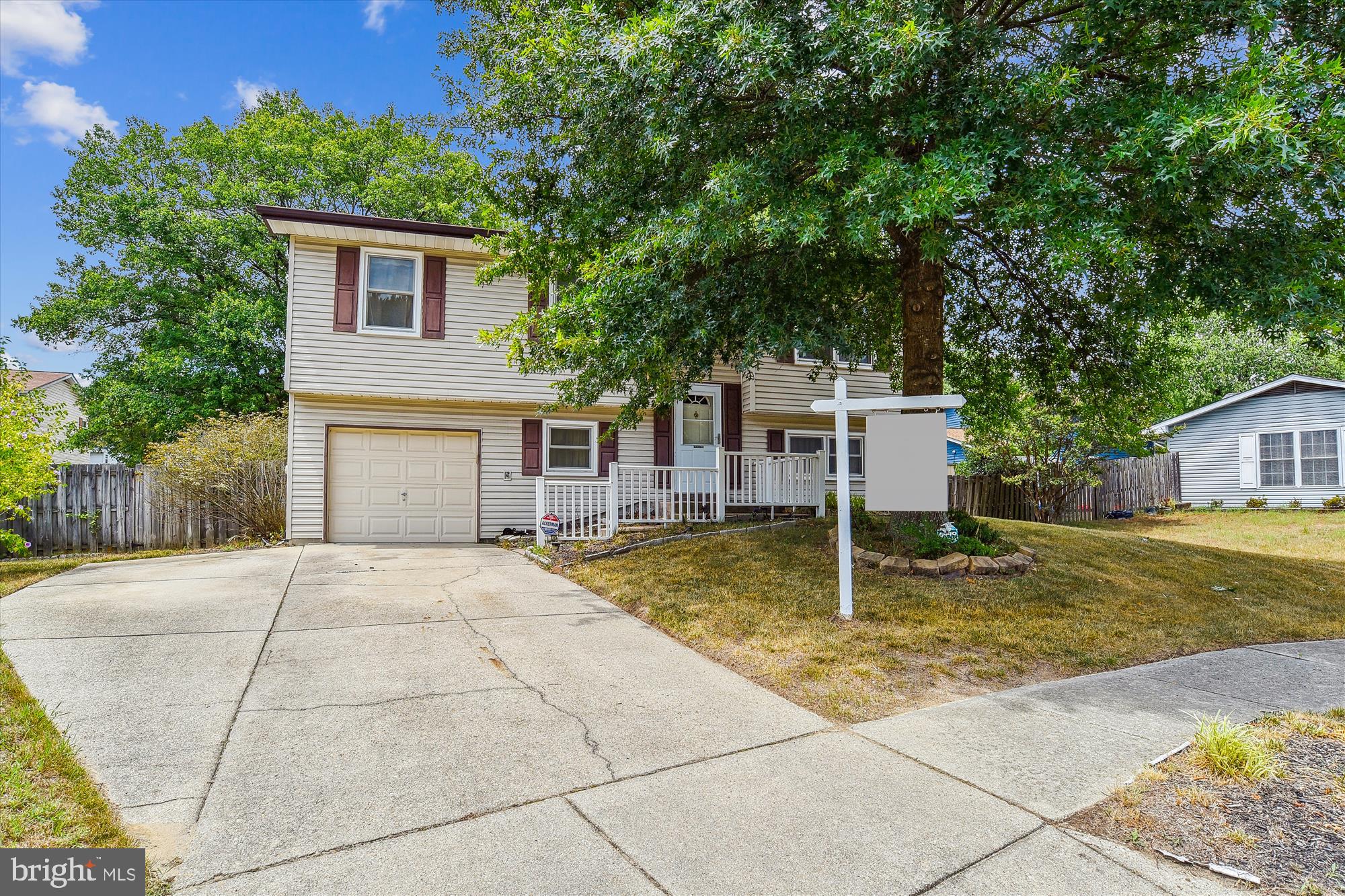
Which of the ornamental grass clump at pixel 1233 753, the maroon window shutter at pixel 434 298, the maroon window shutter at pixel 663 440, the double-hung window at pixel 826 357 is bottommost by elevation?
the ornamental grass clump at pixel 1233 753

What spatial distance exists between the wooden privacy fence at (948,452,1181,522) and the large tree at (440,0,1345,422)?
963 centimetres

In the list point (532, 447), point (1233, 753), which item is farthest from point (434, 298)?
point (1233, 753)

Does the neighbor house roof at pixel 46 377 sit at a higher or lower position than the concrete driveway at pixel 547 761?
higher

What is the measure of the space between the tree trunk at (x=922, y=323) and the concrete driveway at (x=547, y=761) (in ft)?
12.8

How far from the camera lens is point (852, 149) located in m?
5.50

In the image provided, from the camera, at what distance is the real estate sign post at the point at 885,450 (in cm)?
549

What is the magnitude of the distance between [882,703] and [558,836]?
241 cm

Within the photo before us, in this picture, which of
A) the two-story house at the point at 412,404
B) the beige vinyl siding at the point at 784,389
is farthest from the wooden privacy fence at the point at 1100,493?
the two-story house at the point at 412,404

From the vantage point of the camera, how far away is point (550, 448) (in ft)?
43.7

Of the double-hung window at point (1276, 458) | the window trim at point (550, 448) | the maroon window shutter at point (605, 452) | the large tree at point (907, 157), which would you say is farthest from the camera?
the double-hung window at point (1276, 458)

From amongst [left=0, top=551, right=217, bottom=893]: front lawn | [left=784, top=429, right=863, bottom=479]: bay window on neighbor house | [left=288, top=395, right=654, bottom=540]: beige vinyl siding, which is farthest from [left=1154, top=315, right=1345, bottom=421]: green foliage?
[left=0, top=551, right=217, bottom=893]: front lawn

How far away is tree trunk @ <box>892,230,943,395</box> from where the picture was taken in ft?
26.3

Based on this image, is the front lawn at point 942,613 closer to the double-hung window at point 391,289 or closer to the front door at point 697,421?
the front door at point 697,421

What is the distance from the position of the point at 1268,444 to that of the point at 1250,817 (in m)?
21.7
